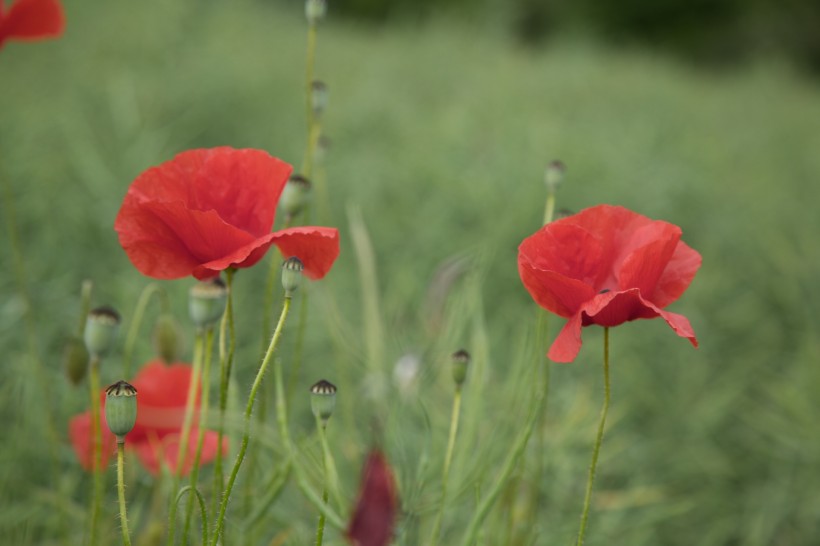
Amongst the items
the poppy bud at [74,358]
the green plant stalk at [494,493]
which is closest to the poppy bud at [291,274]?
the green plant stalk at [494,493]

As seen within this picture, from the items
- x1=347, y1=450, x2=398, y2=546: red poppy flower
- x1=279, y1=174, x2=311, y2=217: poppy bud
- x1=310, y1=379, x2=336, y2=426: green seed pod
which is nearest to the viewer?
x1=347, y1=450, x2=398, y2=546: red poppy flower

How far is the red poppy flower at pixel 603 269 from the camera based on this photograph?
1.27 feet

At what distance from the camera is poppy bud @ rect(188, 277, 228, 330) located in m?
0.38

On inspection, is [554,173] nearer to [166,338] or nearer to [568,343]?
[568,343]

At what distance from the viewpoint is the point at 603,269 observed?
1.42ft

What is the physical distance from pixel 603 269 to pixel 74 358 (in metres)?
0.33

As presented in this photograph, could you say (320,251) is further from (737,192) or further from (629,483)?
(737,192)

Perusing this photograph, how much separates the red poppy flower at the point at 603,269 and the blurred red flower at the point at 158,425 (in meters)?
0.24

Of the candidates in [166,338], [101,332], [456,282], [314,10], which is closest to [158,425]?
[166,338]

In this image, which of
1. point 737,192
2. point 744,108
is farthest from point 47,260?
point 744,108

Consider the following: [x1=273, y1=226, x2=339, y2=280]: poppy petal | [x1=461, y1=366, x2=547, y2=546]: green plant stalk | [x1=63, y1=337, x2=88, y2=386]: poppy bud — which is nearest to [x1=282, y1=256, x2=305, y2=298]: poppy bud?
[x1=273, y1=226, x2=339, y2=280]: poppy petal

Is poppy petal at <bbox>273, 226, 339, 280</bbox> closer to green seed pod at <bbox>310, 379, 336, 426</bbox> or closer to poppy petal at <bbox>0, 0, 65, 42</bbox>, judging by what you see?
green seed pod at <bbox>310, 379, 336, 426</bbox>

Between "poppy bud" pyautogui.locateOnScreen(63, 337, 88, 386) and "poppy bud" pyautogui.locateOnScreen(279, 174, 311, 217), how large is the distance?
0.56 ft

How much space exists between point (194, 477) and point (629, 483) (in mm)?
734
